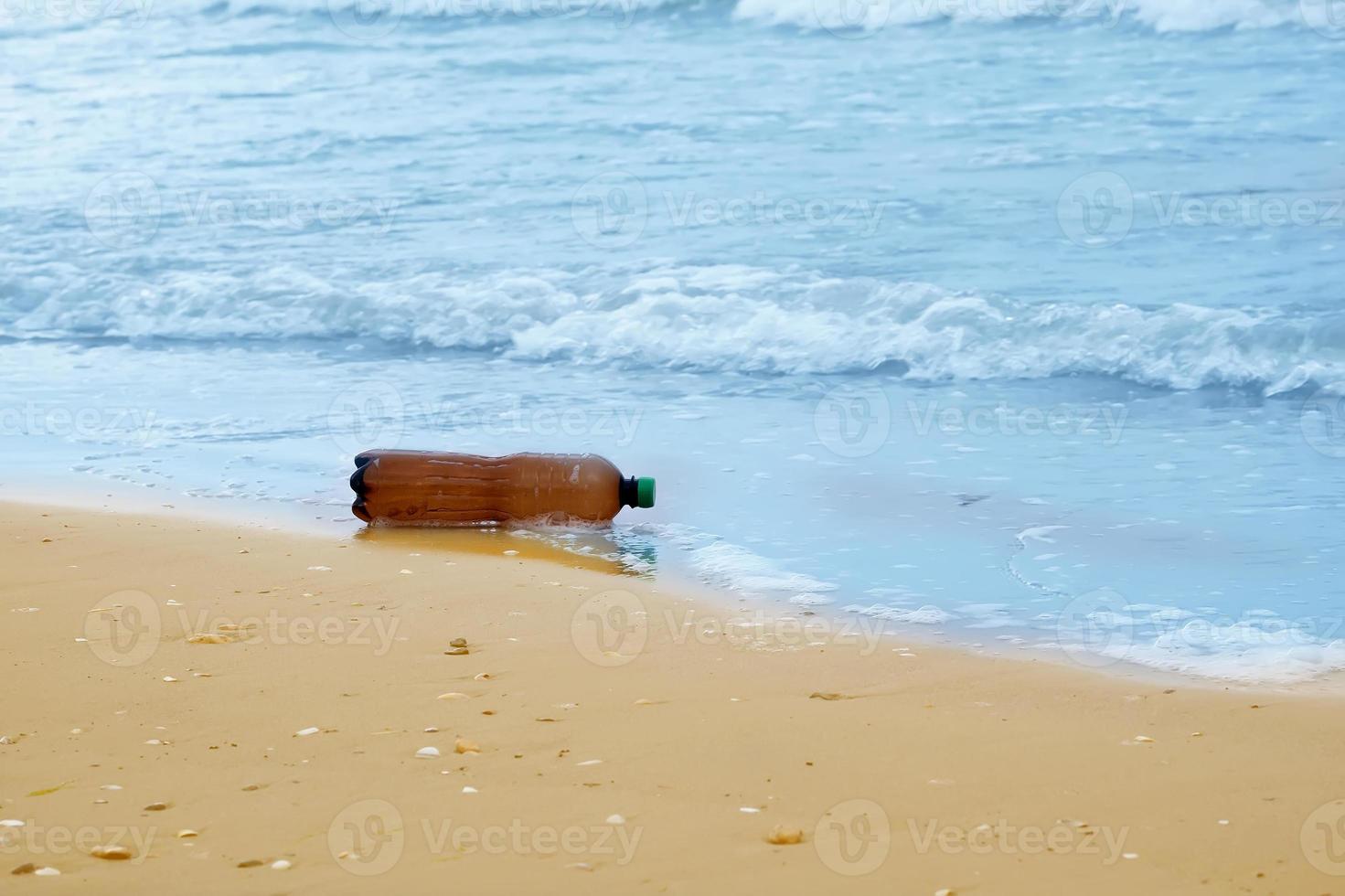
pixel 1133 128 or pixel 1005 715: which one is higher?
pixel 1133 128

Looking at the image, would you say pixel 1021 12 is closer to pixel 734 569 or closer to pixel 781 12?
pixel 781 12

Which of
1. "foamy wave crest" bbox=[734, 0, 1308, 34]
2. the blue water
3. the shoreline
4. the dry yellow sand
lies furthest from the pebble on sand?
"foamy wave crest" bbox=[734, 0, 1308, 34]

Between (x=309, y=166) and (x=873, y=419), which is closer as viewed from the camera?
(x=873, y=419)

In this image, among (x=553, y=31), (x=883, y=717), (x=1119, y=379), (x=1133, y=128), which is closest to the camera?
(x=883, y=717)

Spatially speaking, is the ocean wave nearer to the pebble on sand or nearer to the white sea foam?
the white sea foam

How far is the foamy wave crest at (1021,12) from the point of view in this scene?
1784 centimetres

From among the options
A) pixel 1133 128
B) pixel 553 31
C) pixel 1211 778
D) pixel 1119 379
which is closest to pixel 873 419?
pixel 1119 379

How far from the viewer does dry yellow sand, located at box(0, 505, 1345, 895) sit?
2834mm

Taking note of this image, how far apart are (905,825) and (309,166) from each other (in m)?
13.5

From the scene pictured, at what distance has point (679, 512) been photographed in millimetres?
5832

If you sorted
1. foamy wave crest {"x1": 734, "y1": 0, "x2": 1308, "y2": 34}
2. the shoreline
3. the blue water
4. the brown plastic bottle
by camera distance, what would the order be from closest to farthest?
the shoreline
the blue water
the brown plastic bottle
foamy wave crest {"x1": 734, "y1": 0, "x2": 1308, "y2": 34}

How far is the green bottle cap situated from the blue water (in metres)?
0.17

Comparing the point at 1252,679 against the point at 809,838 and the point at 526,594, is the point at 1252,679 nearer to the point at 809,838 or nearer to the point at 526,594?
the point at 809,838

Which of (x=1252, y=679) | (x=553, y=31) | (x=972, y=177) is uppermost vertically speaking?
(x=553, y=31)
